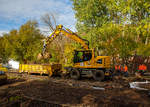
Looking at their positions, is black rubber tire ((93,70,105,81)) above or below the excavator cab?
below

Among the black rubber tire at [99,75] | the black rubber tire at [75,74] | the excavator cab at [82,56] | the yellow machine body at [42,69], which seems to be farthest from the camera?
the yellow machine body at [42,69]

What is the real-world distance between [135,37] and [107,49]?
473cm

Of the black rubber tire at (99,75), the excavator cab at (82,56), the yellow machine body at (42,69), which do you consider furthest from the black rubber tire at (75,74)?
the yellow machine body at (42,69)

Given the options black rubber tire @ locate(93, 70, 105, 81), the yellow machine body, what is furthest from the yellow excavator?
the yellow machine body

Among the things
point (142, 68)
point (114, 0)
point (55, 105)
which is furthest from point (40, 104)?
point (114, 0)

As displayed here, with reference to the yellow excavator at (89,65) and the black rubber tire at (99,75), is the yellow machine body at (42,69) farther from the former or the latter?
the black rubber tire at (99,75)

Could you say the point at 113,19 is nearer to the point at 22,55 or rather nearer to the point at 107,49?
the point at 107,49

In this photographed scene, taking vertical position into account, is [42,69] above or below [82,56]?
below

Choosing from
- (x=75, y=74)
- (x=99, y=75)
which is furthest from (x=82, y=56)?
(x=99, y=75)

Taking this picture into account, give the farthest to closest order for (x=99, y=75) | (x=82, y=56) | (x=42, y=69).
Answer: (x=42, y=69) < (x=82, y=56) < (x=99, y=75)

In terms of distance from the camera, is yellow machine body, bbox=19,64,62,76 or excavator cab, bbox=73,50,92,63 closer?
excavator cab, bbox=73,50,92,63

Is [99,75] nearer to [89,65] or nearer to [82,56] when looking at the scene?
[89,65]

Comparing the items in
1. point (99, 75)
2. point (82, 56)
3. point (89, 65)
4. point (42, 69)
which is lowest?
point (99, 75)

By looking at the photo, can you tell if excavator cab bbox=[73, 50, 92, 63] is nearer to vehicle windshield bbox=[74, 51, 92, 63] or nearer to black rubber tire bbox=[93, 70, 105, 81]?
vehicle windshield bbox=[74, 51, 92, 63]
